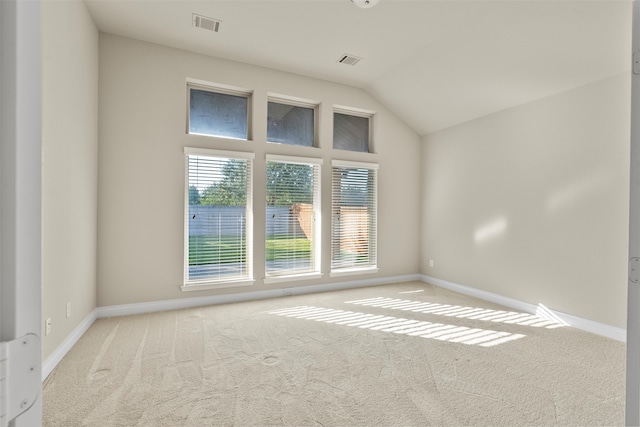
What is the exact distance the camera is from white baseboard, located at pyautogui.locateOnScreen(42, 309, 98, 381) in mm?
2270

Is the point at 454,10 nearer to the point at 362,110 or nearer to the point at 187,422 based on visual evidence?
the point at 362,110

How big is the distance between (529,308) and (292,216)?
3261 mm

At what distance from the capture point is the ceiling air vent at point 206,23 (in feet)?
10.6

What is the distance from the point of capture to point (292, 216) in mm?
4516

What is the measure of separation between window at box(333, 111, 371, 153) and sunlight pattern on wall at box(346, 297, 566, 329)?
2430 millimetres

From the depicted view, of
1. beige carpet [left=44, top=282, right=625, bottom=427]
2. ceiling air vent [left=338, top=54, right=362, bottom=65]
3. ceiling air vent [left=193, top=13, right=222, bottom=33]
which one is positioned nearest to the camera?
beige carpet [left=44, top=282, right=625, bottom=427]

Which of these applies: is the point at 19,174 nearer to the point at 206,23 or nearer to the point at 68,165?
the point at 68,165

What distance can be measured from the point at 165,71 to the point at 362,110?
2.87 m

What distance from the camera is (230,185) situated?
4.10 metres

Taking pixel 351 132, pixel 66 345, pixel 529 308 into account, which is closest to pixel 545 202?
pixel 529 308

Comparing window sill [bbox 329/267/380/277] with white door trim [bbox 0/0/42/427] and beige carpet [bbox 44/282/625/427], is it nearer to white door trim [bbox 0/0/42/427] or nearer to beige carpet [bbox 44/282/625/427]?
beige carpet [bbox 44/282/625/427]

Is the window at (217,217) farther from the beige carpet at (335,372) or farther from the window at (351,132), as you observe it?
the window at (351,132)

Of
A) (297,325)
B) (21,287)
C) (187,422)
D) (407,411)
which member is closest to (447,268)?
(297,325)

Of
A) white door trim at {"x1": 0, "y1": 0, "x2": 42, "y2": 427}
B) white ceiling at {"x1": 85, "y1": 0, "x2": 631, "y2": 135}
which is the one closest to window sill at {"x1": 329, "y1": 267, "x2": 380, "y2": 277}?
white ceiling at {"x1": 85, "y1": 0, "x2": 631, "y2": 135}
